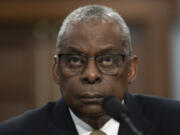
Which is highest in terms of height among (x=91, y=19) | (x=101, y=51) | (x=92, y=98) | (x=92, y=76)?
(x=91, y=19)

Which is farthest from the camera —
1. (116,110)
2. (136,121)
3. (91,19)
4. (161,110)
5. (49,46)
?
(49,46)

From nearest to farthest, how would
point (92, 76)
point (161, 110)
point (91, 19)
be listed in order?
point (92, 76), point (91, 19), point (161, 110)

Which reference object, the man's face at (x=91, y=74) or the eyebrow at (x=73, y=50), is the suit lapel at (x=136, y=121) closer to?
the man's face at (x=91, y=74)

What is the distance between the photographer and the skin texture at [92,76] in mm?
2168

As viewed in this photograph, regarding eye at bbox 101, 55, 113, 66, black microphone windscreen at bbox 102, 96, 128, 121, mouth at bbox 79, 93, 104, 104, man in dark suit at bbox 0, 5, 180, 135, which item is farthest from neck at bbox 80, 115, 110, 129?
black microphone windscreen at bbox 102, 96, 128, 121

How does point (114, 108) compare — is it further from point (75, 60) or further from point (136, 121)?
point (136, 121)

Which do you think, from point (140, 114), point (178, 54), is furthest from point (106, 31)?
point (178, 54)

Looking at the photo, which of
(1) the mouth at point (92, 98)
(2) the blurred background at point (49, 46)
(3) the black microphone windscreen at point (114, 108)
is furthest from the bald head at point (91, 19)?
(2) the blurred background at point (49, 46)

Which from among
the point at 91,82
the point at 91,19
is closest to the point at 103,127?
the point at 91,82

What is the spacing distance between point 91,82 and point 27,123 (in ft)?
1.58

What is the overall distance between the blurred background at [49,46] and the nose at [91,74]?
10.8 ft

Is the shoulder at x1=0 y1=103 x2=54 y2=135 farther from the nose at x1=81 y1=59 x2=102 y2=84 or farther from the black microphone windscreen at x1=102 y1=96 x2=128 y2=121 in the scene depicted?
the black microphone windscreen at x1=102 y1=96 x2=128 y2=121

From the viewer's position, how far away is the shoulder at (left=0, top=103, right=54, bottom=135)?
2.38m

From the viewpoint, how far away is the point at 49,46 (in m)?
5.70
